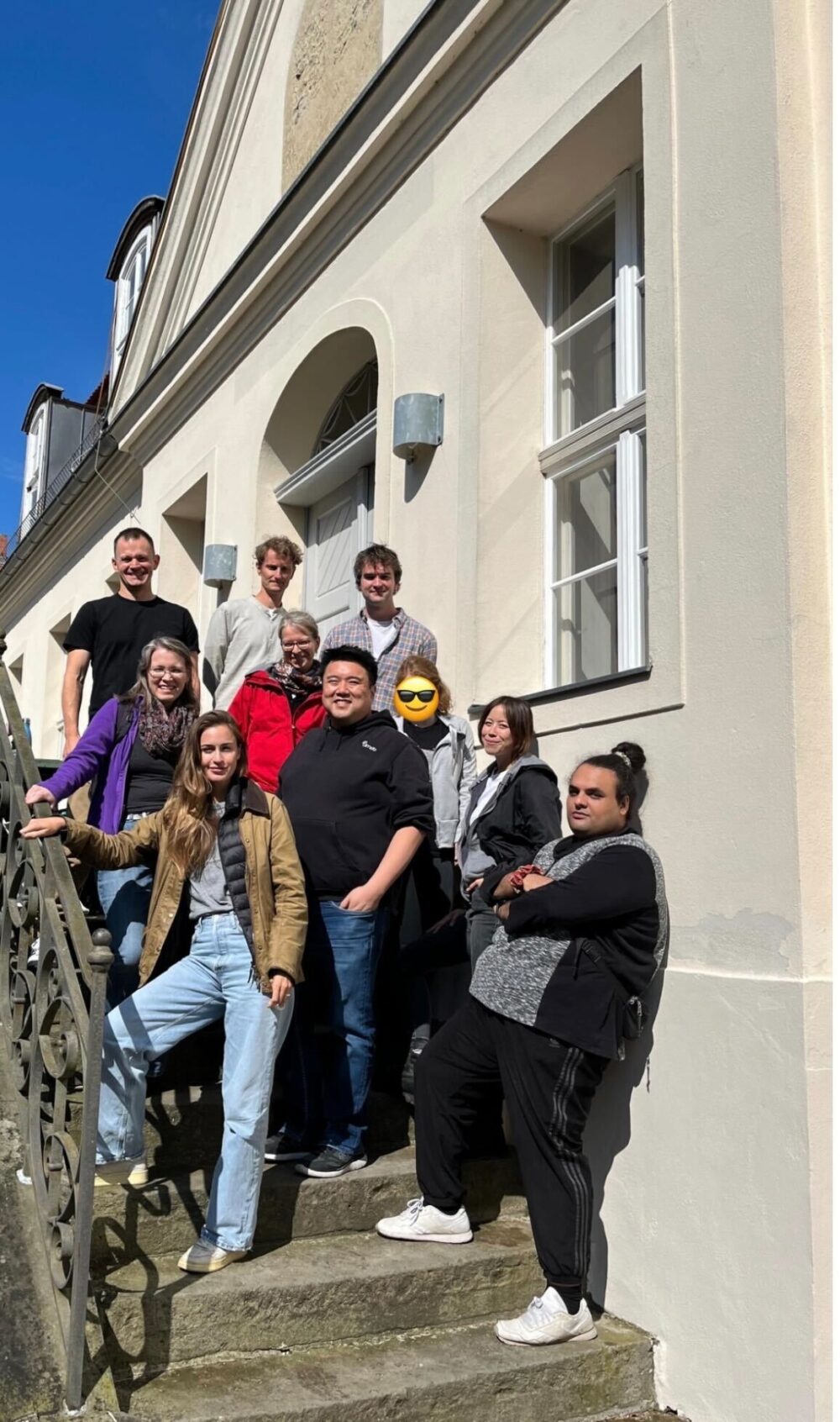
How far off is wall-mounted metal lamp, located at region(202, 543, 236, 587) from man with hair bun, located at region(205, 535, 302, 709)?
2866mm

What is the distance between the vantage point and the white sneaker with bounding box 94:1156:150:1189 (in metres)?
→ 3.55

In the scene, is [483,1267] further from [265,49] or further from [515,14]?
[265,49]

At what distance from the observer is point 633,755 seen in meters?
3.93

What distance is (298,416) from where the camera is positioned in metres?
7.85

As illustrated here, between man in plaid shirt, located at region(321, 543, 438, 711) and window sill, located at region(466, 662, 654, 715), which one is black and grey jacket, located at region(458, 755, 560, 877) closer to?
window sill, located at region(466, 662, 654, 715)

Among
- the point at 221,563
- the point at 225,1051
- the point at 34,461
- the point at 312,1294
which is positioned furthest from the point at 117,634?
the point at 34,461

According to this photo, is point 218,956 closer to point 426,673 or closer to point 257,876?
point 257,876

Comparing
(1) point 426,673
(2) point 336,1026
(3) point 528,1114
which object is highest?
(1) point 426,673

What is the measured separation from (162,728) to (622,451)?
6.91 ft

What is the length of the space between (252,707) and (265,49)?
20.0 ft

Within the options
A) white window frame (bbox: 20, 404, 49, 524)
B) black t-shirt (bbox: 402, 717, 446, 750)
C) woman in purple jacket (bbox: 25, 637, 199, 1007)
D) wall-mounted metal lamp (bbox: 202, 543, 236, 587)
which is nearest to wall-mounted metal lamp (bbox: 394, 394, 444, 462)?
black t-shirt (bbox: 402, 717, 446, 750)

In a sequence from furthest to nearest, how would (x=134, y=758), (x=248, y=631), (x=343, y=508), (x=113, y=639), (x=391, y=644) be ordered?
(x=343, y=508), (x=248, y=631), (x=113, y=639), (x=391, y=644), (x=134, y=758)

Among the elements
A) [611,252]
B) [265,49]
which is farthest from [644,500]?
[265,49]

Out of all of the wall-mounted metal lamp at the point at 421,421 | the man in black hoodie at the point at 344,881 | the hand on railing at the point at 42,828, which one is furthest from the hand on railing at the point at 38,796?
the wall-mounted metal lamp at the point at 421,421
